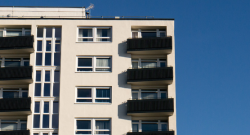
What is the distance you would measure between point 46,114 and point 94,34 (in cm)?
855

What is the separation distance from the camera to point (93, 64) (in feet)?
161

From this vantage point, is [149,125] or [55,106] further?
[149,125]

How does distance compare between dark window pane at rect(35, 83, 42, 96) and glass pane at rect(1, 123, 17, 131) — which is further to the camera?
dark window pane at rect(35, 83, 42, 96)

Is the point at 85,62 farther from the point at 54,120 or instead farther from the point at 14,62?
the point at 14,62

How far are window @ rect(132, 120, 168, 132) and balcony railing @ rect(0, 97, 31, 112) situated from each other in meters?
9.50

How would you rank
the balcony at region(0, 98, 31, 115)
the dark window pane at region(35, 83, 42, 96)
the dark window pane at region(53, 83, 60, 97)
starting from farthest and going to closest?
the dark window pane at region(35, 83, 42, 96)
the dark window pane at region(53, 83, 60, 97)
the balcony at region(0, 98, 31, 115)

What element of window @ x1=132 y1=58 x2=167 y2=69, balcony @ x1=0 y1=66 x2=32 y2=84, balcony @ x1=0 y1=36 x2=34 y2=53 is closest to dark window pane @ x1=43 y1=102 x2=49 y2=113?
balcony @ x1=0 y1=66 x2=32 y2=84

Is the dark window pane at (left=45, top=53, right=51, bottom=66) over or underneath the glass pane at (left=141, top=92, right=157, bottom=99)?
over

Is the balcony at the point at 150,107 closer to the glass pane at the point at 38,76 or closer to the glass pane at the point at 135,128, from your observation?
the glass pane at the point at 135,128

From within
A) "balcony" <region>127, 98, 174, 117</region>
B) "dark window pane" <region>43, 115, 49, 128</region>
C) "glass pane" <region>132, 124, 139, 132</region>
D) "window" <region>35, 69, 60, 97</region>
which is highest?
"window" <region>35, 69, 60, 97</region>

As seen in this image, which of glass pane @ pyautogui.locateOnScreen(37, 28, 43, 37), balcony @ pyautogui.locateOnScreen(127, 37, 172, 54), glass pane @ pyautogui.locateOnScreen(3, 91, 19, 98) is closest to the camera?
balcony @ pyautogui.locateOnScreen(127, 37, 172, 54)

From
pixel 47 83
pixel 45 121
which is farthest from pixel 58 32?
pixel 45 121

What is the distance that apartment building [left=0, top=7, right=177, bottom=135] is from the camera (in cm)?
4734

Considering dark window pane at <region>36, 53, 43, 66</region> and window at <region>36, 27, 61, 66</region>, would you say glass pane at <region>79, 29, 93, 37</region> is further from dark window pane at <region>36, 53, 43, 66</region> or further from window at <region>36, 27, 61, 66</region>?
dark window pane at <region>36, 53, 43, 66</region>
